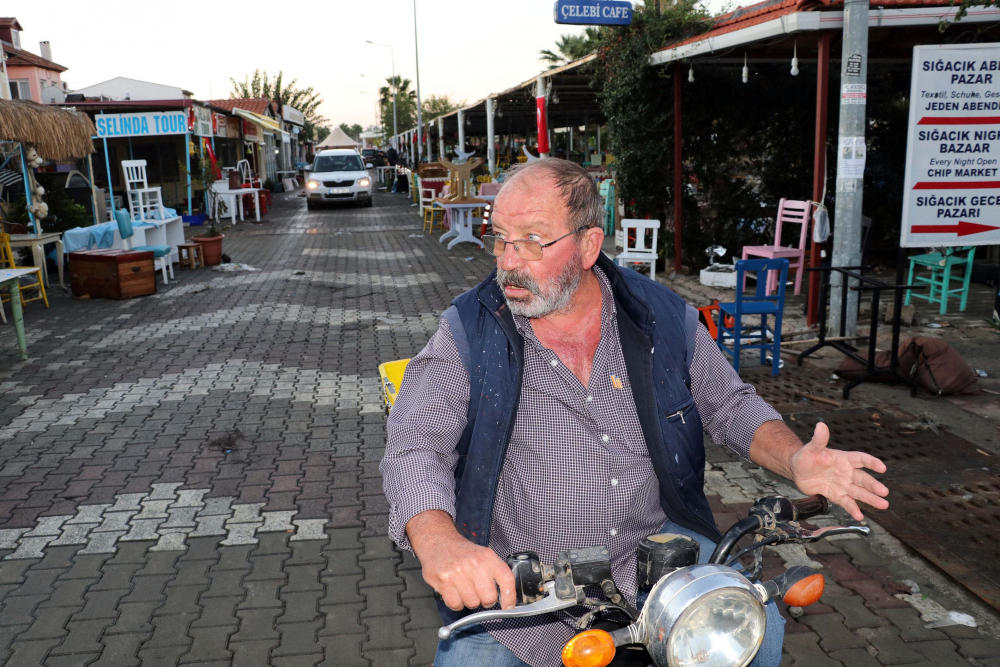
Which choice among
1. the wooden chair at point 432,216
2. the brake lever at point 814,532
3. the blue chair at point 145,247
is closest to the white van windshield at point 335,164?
the wooden chair at point 432,216

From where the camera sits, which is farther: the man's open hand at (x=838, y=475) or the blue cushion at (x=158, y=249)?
the blue cushion at (x=158, y=249)

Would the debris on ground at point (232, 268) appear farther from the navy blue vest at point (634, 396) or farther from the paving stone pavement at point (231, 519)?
the navy blue vest at point (634, 396)

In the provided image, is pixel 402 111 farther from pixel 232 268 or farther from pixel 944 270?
pixel 944 270

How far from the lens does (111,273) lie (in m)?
11.1

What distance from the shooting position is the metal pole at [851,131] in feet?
22.7

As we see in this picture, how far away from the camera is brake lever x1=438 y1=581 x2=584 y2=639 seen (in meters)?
1.40

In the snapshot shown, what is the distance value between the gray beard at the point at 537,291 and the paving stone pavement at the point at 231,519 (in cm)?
176

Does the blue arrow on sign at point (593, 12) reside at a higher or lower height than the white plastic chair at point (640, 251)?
higher

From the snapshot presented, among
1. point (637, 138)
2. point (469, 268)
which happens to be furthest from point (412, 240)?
point (637, 138)

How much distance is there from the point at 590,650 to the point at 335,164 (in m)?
26.6

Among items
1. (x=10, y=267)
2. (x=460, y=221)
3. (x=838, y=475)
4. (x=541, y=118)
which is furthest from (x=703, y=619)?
(x=460, y=221)

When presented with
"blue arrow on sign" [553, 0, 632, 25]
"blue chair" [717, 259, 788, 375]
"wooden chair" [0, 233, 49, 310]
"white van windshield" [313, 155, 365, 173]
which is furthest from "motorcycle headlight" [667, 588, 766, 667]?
"white van windshield" [313, 155, 365, 173]

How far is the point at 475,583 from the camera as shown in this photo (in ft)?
5.26

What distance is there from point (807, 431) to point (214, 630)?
13.0ft
